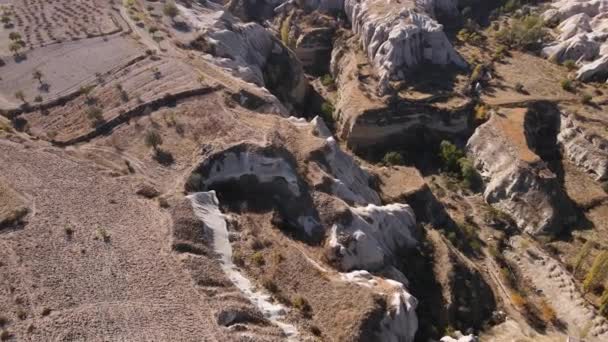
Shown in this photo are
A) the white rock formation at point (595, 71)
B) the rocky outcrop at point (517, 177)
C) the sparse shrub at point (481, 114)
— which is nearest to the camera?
the rocky outcrop at point (517, 177)

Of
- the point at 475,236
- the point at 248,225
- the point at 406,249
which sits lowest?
the point at 475,236

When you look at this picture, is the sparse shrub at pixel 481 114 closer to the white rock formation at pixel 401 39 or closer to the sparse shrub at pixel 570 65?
the white rock formation at pixel 401 39

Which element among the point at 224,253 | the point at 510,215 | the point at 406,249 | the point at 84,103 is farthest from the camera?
the point at 510,215

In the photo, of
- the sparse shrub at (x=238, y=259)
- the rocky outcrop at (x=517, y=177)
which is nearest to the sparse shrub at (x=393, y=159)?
the rocky outcrop at (x=517, y=177)

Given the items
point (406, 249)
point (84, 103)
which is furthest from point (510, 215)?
point (84, 103)

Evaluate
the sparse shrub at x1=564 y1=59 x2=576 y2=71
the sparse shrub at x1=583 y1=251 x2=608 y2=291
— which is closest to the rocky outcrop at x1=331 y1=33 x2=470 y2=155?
the sparse shrub at x1=564 y1=59 x2=576 y2=71

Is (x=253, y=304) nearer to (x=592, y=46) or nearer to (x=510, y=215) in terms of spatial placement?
(x=510, y=215)
